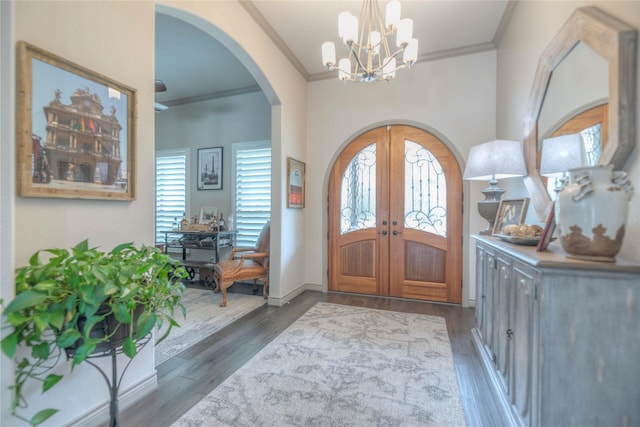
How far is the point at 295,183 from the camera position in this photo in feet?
13.3

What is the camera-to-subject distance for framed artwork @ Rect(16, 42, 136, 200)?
129 centimetres

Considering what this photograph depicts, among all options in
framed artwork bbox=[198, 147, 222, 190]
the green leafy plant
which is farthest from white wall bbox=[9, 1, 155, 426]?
framed artwork bbox=[198, 147, 222, 190]

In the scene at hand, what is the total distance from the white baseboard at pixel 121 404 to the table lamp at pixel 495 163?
294cm

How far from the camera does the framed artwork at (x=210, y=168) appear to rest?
5.00 meters

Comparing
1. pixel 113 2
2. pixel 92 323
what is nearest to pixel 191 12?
pixel 113 2

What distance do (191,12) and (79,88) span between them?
118cm

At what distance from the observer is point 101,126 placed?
63.2 inches

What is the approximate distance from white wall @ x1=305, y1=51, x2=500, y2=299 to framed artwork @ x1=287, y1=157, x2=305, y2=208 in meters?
0.20

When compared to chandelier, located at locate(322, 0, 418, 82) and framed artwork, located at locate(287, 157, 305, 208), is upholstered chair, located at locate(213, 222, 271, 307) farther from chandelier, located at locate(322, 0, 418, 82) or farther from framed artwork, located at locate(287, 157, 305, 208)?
chandelier, located at locate(322, 0, 418, 82)

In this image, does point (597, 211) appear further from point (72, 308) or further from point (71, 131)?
point (71, 131)

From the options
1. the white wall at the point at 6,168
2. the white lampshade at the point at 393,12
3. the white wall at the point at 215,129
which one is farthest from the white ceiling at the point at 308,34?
the white wall at the point at 6,168

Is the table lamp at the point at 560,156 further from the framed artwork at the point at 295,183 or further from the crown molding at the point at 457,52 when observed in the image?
the framed artwork at the point at 295,183

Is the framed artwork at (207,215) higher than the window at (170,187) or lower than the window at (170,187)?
lower

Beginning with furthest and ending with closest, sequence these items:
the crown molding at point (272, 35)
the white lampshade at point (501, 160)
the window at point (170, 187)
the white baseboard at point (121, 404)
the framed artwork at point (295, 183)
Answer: the window at point (170, 187)
the framed artwork at point (295, 183)
the crown molding at point (272, 35)
the white lampshade at point (501, 160)
the white baseboard at point (121, 404)
